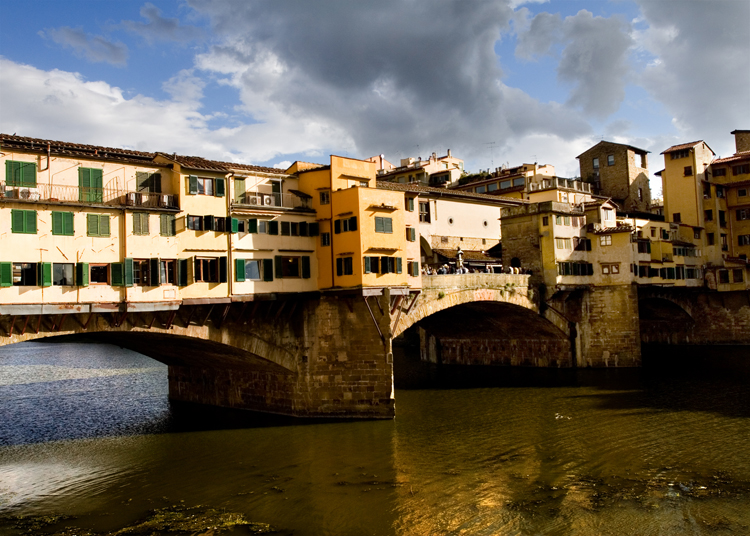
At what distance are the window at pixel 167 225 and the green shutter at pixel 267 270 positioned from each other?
536 centimetres

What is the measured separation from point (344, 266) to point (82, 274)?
13.4 meters

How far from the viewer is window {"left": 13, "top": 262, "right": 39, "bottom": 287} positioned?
2742 centimetres

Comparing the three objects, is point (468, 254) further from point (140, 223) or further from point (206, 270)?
point (140, 223)

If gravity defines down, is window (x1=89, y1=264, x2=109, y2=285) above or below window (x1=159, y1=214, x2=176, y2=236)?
below

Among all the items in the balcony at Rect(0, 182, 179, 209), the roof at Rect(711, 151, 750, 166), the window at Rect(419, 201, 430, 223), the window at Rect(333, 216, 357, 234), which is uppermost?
the roof at Rect(711, 151, 750, 166)

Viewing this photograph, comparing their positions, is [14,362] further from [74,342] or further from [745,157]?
[745,157]

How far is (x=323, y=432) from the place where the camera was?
1320 inches

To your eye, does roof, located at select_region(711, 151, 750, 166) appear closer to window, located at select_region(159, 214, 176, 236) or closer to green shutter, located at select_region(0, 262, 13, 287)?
window, located at select_region(159, 214, 176, 236)

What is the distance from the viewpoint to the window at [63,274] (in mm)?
28312

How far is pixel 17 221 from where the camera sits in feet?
89.8

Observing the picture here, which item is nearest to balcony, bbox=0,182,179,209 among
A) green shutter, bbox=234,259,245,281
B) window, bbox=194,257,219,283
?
window, bbox=194,257,219,283

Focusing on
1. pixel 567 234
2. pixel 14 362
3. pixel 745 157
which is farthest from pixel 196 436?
pixel 745 157

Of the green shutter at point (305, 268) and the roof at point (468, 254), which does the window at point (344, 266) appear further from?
the roof at point (468, 254)

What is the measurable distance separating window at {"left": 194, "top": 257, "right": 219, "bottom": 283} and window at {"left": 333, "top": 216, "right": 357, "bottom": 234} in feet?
22.9
